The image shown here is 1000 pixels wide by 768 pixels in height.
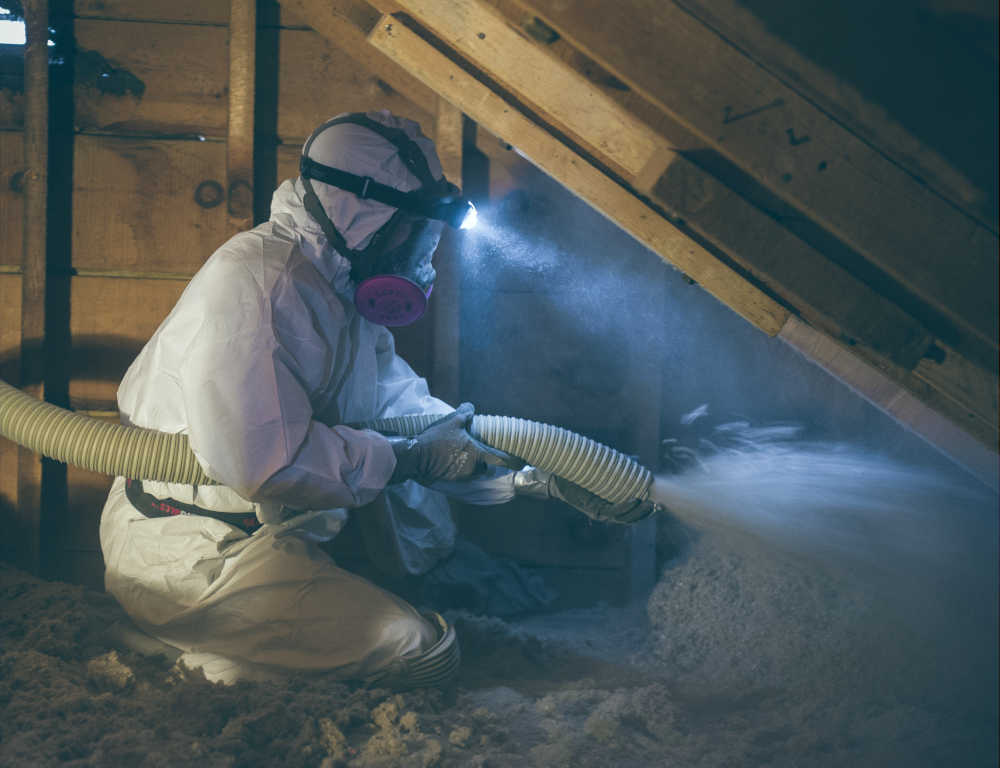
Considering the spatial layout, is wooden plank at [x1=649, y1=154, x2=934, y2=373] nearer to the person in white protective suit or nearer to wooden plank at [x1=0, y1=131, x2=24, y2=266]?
the person in white protective suit

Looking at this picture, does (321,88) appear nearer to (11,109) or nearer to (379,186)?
(379,186)

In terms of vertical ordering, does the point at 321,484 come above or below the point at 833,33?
below

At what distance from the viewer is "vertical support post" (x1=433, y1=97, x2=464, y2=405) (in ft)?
7.39

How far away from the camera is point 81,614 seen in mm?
1927

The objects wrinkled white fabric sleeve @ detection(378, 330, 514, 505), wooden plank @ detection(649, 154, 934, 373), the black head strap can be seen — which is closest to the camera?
wooden plank @ detection(649, 154, 934, 373)

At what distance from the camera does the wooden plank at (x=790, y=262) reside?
3.48 ft

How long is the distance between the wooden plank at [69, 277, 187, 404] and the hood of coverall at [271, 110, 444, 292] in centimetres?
72

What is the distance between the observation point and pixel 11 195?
89.4 inches

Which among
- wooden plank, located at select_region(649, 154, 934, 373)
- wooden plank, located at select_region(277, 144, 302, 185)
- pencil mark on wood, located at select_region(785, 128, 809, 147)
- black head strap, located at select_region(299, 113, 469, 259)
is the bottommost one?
wooden plank, located at select_region(649, 154, 934, 373)

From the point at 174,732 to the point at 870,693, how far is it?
1.78m

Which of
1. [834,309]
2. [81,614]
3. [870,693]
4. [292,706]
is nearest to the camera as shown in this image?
[834,309]

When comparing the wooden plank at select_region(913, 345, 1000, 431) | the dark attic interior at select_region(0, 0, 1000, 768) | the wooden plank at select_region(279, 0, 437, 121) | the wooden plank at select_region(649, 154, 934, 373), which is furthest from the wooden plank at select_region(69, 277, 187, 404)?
the wooden plank at select_region(913, 345, 1000, 431)

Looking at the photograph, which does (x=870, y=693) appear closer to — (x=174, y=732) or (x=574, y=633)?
(x=574, y=633)

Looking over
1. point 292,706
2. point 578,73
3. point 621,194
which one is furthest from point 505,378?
point 578,73
